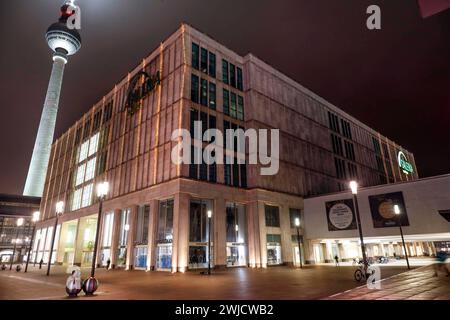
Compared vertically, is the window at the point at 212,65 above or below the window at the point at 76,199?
above

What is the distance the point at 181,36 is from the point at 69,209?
44.0m

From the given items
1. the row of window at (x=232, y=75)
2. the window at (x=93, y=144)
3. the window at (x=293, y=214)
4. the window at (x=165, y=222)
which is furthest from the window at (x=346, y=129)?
the window at (x=93, y=144)

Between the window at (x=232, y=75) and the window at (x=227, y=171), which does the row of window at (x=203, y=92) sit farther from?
the window at (x=227, y=171)

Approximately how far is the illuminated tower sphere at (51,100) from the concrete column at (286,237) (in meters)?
100

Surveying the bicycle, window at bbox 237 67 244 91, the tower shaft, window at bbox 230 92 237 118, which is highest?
the tower shaft

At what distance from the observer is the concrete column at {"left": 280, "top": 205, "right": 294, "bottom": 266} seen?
136 ft

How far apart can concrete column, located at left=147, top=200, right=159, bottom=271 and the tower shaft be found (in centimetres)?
9137

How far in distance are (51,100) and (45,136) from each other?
51.8 feet

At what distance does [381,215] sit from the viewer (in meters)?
38.2

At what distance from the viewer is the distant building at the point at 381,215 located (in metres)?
34.4

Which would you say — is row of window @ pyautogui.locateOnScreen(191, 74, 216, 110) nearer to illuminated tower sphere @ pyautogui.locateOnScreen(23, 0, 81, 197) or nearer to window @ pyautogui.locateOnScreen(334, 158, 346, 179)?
window @ pyautogui.locateOnScreen(334, 158, 346, 179)

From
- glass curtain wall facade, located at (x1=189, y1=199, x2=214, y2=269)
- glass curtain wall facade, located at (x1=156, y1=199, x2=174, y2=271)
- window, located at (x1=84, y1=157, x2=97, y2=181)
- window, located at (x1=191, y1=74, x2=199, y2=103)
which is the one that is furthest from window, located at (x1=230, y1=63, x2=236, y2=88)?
window, located at (x1=84, y1=157, x2=97, y2=181)

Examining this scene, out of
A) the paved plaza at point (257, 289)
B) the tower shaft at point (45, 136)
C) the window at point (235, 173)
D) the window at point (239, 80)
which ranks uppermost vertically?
the tower shaft at point (45, 136)
